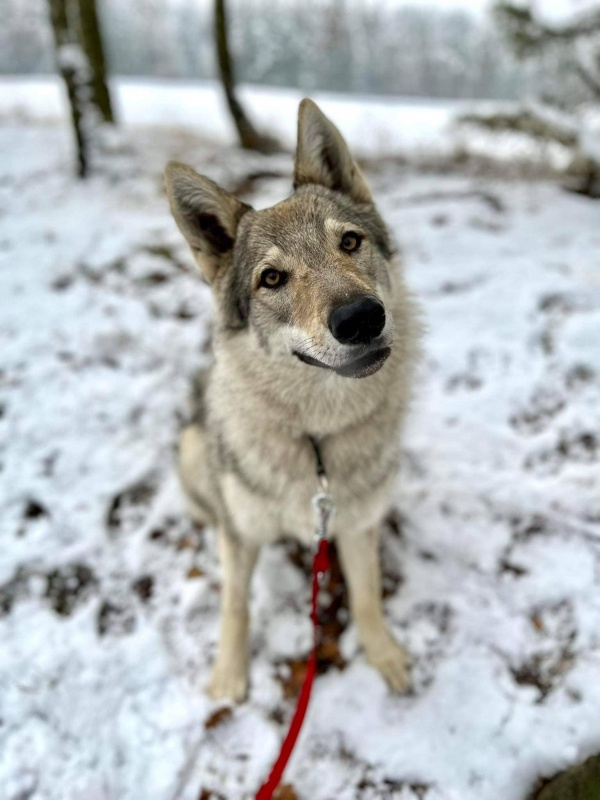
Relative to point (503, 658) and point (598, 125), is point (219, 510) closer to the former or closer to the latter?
point (503, 658)

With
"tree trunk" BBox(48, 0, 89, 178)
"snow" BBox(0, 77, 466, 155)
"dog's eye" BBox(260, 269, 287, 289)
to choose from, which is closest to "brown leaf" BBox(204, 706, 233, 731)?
"dog's eye" BBox(260, 269, 287, 289)

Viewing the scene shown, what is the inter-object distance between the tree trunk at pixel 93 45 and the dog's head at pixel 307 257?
304 inches

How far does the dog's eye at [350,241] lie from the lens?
213 cm

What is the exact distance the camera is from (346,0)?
11023 millimetres

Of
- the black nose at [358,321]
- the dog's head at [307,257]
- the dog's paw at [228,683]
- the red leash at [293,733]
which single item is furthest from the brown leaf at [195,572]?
the black nose at [358,321]

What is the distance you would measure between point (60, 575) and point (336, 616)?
64.3 inches

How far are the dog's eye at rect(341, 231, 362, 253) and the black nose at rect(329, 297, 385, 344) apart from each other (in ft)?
1.79

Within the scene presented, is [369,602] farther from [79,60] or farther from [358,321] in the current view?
[79,60]

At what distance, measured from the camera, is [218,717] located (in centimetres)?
241

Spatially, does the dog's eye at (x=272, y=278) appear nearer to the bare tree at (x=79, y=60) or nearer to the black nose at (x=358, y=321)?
the black nose at (x=358, y=321)

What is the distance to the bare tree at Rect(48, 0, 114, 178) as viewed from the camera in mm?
5973

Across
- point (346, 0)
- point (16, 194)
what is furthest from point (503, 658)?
point (346, 0)

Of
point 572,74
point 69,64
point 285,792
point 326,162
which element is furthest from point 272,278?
point 572,74

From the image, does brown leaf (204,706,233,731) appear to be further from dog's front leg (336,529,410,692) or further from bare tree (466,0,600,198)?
bare tree (466,0,600,198)
